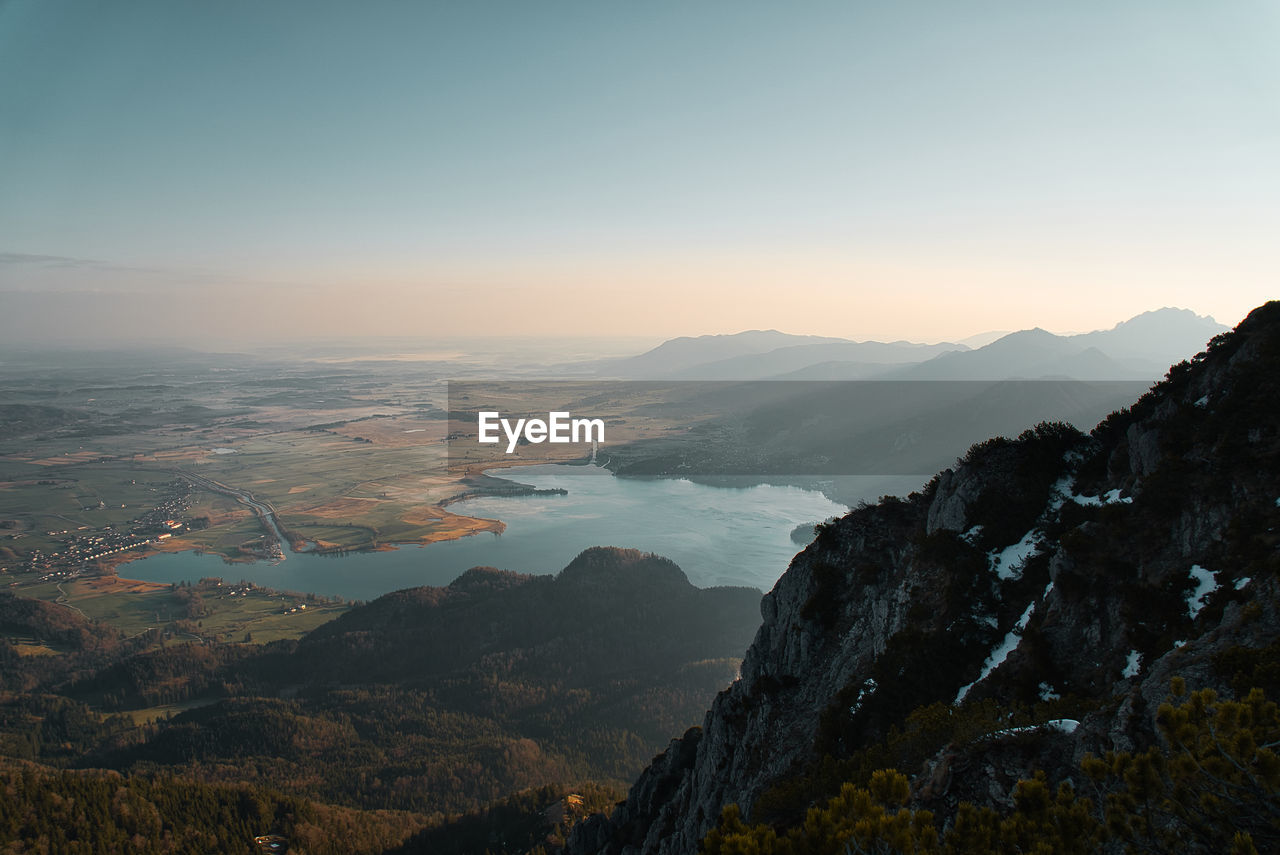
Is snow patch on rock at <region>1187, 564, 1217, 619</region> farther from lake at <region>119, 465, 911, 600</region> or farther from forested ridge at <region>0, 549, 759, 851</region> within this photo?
lake at <region>119, 465, 911, 600</region>

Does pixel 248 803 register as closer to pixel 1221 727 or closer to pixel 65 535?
pixel 1221 727

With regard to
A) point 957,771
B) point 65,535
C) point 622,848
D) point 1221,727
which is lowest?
point 65,535

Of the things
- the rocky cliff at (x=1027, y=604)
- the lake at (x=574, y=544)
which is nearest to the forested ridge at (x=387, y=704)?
the lake at (x=574, y=544)

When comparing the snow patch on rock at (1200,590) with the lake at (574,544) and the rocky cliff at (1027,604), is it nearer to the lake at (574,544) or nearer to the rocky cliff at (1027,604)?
the rocky cliff at (1027,604)

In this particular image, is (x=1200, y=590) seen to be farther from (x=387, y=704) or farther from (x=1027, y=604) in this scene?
(x=387, y=704)

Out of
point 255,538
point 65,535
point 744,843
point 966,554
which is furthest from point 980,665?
point 65,535

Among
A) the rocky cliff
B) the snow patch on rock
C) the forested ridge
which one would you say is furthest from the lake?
the snow patch on rock

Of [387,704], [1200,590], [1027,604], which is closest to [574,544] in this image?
[387,704]
